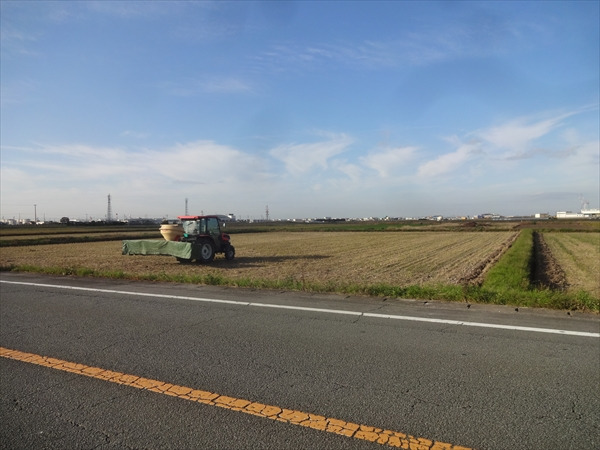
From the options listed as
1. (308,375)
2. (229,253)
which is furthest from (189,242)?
(308,375)

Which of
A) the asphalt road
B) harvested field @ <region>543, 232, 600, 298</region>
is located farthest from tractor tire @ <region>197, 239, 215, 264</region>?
harvested field @ <region>543, 232, 600, 298</region>

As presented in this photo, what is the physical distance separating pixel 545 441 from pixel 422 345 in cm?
222

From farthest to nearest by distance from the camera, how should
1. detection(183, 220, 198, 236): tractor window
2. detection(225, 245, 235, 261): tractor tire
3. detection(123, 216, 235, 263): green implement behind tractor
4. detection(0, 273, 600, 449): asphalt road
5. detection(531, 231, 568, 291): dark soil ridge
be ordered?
detection(225, 245, 235, 261): tractor tire, detection(183, 220, 198, 236): tractor window, detection(123, 216, 235, 263): green implement behind tractor, detection(531, 231, 568, 291): dark soil ridge, detection(0, 273, 600, 449): asphalt road

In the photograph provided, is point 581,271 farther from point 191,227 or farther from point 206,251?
point 191,227

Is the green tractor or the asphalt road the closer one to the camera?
Result: the asphalt road

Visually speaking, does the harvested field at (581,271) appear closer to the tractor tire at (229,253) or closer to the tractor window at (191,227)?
the tractor tire at (229,253)

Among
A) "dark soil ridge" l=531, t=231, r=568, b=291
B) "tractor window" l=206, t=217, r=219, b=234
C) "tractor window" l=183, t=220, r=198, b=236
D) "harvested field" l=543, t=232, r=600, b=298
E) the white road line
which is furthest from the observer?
"tractor window" l=206, t=217, r=219, b=234

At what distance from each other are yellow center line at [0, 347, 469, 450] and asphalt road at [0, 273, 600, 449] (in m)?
0.06

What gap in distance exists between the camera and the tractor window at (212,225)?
2259cm

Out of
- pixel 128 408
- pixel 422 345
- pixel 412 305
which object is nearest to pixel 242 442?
pixel 128 408

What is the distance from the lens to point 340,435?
3191 mm

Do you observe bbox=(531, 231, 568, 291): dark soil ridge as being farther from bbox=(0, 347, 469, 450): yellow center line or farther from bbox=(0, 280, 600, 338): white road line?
bbox=(0, 347, 469, 450): yellow center line

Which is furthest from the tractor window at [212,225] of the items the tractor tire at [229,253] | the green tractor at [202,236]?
the tractor tire at [229,253]

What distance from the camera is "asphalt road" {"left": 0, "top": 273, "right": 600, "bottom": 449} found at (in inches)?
128
